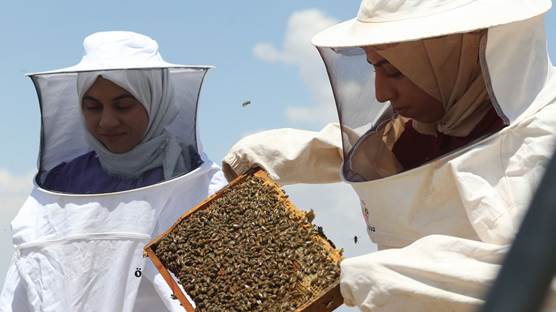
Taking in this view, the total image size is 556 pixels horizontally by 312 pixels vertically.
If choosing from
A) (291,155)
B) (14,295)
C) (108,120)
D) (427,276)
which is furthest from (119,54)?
(427,276)

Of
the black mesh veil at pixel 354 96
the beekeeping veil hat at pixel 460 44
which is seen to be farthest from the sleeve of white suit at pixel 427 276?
the black mesh veil at pixel 354 96

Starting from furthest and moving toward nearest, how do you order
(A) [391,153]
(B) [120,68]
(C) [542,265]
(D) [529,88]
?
(B) [120,68], (A) [391,153], (D) [529,88], (C) [542,265]

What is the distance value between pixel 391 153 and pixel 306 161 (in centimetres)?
54

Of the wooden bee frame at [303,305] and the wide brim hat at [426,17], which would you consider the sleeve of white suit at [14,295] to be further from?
the wide brim hat at [426,17]

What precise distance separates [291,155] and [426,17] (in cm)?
97

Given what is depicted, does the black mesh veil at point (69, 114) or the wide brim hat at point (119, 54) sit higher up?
the wide brim hat at point (119, 54)

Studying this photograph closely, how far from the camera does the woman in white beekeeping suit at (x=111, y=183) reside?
4.85 meters

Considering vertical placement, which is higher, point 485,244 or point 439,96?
point 439,96

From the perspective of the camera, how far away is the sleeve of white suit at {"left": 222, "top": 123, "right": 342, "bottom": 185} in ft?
11.2

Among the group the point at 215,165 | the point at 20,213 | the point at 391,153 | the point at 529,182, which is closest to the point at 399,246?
the point at 391,153

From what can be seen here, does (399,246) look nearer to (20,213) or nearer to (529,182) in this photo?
(529,182)

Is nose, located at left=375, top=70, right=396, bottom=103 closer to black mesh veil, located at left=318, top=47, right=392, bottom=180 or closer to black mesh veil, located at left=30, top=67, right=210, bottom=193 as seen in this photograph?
black mesh veil, located at left=318, top=47, right=392, bottom=180

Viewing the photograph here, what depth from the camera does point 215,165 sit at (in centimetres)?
517

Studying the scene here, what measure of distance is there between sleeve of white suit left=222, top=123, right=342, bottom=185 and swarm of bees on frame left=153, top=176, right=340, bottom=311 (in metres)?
0.13
